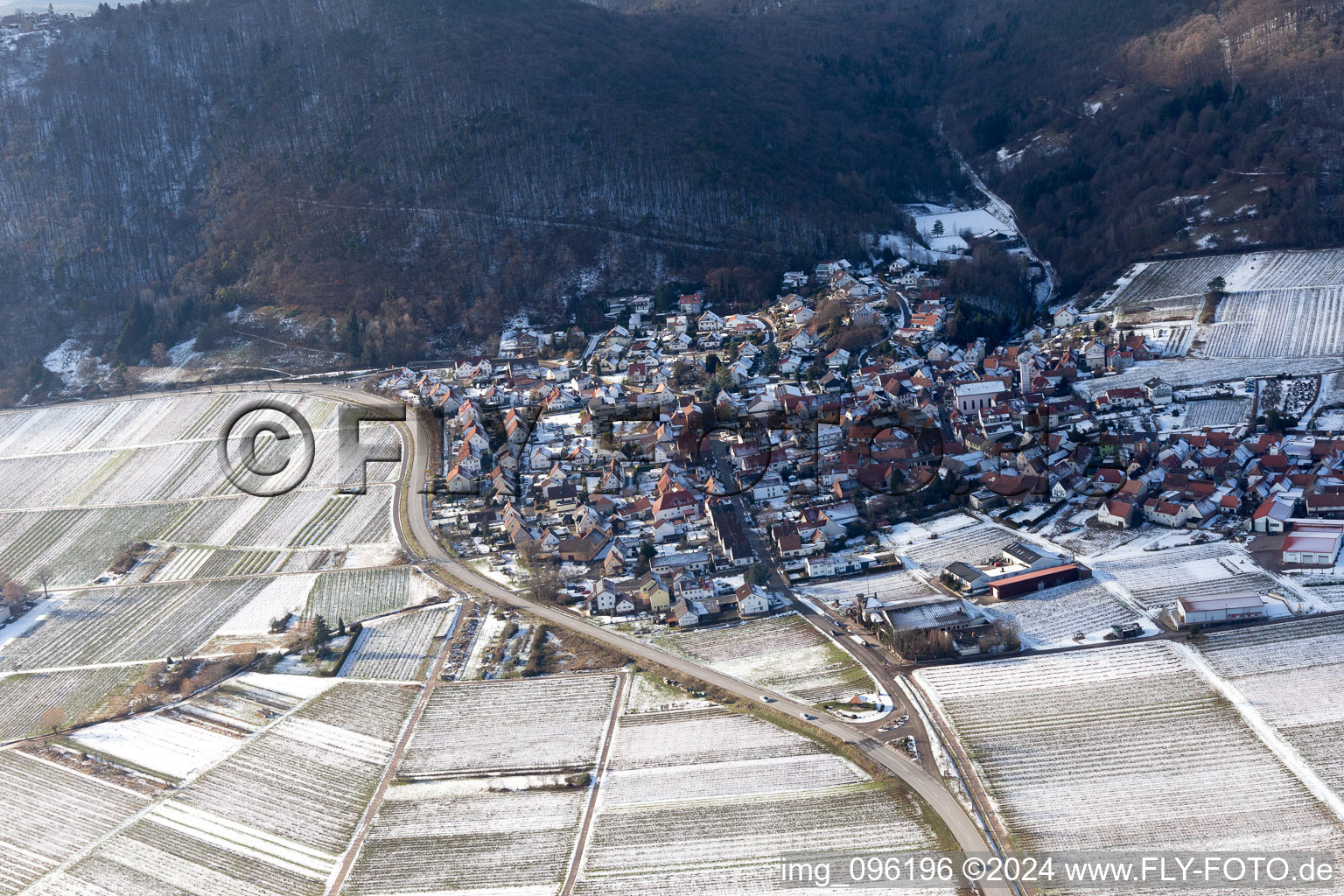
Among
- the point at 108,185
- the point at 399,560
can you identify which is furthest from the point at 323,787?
the point at 108,185

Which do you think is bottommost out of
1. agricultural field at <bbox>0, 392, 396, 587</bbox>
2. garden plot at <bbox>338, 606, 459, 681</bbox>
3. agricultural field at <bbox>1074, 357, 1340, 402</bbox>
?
garden plot at <bbox>338, 606, 459, 681</bbox>

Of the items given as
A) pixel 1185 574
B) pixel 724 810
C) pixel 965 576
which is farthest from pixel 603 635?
pixel 1185 574

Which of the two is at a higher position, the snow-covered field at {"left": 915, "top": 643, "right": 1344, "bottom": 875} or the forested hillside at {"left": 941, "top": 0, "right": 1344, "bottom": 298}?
the forested hillside at {"left": 941, "top": 0, "right": 1344, "bottom": 298}

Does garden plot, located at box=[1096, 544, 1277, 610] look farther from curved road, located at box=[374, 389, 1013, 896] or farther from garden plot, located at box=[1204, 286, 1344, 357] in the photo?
garden plot, located at box=[1204, 286, 1344, 357]

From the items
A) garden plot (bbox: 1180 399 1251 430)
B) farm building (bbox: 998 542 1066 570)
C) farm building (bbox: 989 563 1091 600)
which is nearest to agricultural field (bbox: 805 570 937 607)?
farm building (bbox: 989 563 1091 600)

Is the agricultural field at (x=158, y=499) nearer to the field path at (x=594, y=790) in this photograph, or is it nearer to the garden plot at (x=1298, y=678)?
the field path at (x=594, y=790)

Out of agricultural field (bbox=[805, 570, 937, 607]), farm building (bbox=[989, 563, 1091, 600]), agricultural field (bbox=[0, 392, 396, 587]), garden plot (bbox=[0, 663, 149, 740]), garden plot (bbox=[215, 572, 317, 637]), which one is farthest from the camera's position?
agricultural field (bbox=[0, 392, 396, 587])
